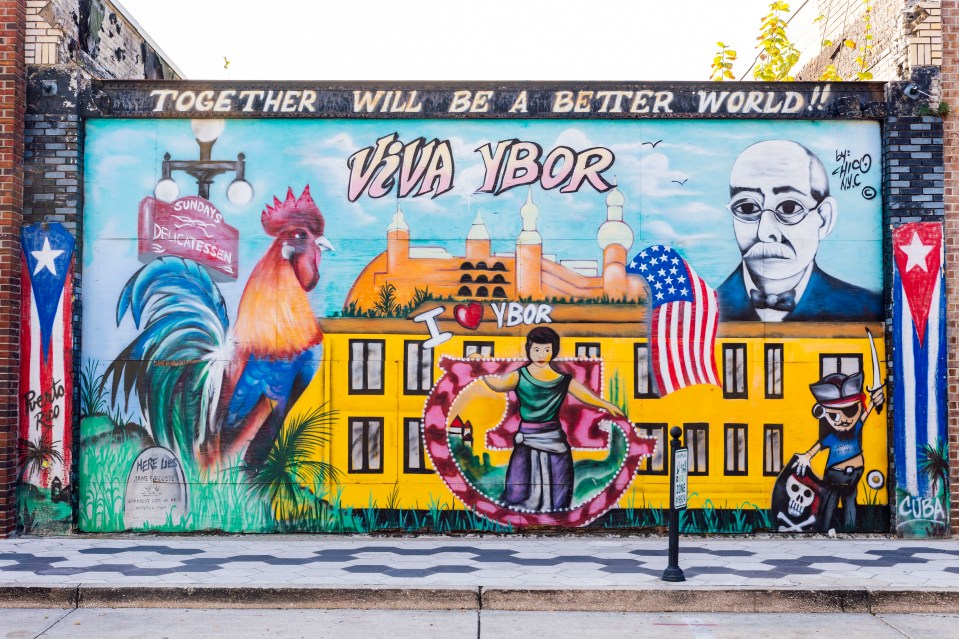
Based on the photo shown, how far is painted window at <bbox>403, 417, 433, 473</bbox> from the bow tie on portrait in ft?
13.5

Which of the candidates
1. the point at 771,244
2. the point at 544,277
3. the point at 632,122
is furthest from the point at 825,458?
the point at 632,122

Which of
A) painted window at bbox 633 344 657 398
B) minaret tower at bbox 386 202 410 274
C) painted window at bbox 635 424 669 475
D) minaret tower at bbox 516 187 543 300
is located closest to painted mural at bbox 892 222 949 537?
painted window at bbox 635 424 669 475

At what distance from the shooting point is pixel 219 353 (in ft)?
34.0

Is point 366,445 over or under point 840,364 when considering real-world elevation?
under

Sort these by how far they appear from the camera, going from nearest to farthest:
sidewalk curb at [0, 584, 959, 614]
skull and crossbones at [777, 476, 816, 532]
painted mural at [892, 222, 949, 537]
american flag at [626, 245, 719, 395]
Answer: sidewalk curb at [0, 584, 959, 614] → painted mural at [892, 222, 949, 537] → skull and crossbones at [777, 476, 816, 532] → american flag at [626, 245, 719, 395]

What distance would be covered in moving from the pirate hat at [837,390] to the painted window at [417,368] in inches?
173

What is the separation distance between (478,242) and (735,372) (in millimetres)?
3318

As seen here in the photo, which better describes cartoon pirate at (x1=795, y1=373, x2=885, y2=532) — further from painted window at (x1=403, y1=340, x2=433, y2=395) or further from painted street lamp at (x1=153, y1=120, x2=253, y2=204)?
painted street lamp at (x1=153, y1=120, x2=253, y2=204)

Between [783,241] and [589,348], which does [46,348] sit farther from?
[783,241]

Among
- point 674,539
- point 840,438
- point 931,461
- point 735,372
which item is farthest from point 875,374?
point 674,539

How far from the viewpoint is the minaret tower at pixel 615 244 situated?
34.1 feet

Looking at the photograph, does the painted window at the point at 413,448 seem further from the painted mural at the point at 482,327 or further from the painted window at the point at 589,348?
the painted window at the point at 589,348

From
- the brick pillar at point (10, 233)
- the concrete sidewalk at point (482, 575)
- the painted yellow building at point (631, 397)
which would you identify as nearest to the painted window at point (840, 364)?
the painted yellow building at point (631, 397)

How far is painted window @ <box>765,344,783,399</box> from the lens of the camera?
1031cm
